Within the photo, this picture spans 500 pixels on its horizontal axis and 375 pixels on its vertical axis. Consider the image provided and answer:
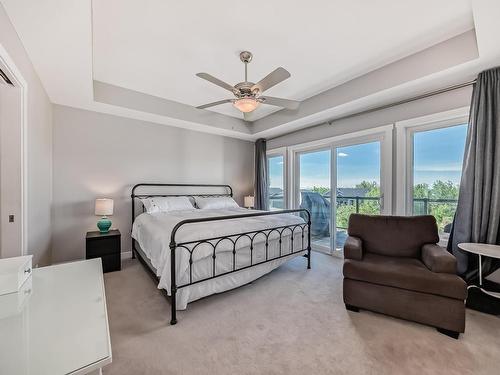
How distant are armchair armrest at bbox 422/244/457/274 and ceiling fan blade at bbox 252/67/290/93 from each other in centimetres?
215

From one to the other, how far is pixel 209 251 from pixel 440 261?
2089 mm

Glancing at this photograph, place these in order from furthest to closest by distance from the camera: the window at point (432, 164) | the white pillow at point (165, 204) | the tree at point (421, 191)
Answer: the white pillow at point (165, 204) < the tree at point (421, 191) < the window at point (432, 164)

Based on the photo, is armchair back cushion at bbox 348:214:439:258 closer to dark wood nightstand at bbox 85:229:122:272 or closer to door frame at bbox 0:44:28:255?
dark wood nightstand at bbox 85:229:122:272

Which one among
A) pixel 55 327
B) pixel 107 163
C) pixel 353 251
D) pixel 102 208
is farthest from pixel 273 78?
pixel 107 163

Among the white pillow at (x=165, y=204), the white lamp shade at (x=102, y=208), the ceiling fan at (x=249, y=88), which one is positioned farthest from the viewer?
the white pillow at (x=165, y=204)

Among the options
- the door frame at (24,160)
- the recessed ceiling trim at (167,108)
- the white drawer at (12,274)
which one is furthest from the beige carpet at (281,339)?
the recessed ceiling trim at (167,108)

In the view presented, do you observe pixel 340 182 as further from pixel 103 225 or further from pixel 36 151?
pixel 36 151

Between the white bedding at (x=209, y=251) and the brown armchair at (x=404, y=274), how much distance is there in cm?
95

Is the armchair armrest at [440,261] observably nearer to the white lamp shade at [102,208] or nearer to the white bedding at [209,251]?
the white bedding at [209,251]

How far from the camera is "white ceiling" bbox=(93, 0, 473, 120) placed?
1917mm

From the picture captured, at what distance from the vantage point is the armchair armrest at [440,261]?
6.27 ft

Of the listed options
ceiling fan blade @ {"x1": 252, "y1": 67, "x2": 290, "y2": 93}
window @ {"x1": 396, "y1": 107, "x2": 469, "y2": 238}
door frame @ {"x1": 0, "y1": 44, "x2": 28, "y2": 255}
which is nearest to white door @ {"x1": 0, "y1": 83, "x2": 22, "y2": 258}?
door frame @ {"x1": 0, "y1": 44, "x2": 28, "y2": 255}

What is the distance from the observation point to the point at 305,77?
3.09 meters

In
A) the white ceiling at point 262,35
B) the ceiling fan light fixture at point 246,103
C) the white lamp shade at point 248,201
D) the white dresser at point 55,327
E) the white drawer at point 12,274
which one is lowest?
the white dresser at point 55,327
